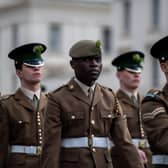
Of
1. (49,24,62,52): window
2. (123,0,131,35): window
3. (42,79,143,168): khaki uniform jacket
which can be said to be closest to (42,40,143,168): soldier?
(42,79,143,168): khaki uniform jacket

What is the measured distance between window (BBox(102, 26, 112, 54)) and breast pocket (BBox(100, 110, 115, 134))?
4691 cm

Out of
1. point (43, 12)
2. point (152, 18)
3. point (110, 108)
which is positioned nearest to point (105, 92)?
point (110, 108)

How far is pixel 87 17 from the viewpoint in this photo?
5491cm

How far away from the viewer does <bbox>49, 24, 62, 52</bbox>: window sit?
54062 mm

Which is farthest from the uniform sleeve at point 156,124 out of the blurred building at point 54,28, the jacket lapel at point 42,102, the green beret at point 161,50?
the blurred building at point 54,28

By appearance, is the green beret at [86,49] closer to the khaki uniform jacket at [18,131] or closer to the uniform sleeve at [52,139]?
the uniform sleeve at [52,139]

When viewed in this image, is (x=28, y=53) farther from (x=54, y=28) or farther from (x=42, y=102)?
(x=54, y=28)

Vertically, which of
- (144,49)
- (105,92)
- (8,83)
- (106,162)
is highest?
(105,92)

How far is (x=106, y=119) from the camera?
7.97m

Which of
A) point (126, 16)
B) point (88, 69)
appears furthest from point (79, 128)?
point (126, 16)

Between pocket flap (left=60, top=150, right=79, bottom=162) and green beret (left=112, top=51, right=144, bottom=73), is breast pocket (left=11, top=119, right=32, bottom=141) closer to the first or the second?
pocket flap (left=60, top=150, right=79, bottom=162)

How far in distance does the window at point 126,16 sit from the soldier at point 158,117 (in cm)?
3776

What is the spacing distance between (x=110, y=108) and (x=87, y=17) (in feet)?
154

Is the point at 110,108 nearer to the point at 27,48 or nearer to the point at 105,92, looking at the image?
the point at 105,92
